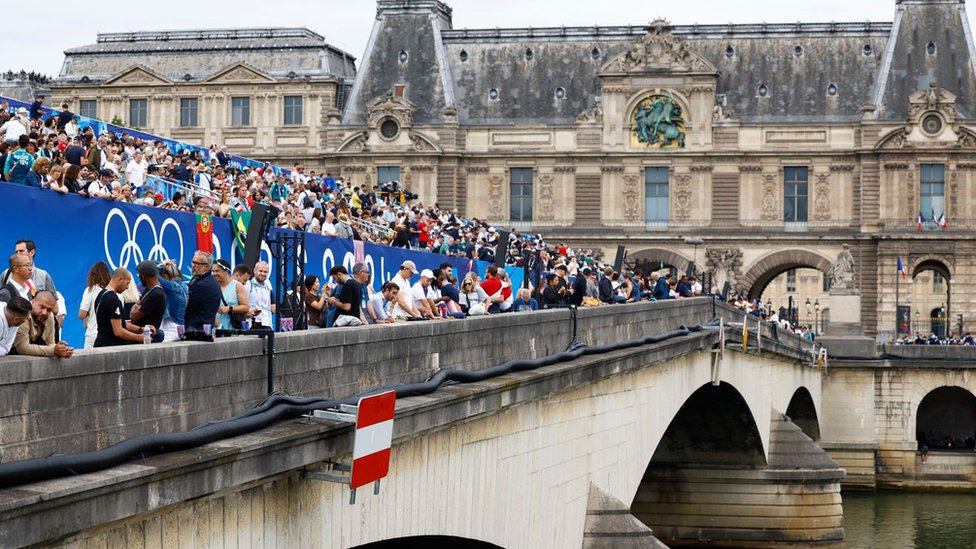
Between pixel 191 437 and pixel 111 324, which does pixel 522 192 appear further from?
pixel 191 437

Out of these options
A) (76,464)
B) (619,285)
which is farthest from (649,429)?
(76,464)

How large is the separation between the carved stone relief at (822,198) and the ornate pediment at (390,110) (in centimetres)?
2141

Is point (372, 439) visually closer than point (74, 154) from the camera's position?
Yes

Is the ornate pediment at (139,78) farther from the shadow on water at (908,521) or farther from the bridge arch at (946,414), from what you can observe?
the shadow on water at (908,521)

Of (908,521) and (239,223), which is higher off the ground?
(239,223)

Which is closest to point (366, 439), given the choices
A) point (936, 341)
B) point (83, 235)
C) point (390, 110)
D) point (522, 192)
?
point (83, 235)

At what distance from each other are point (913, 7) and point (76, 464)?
267ft

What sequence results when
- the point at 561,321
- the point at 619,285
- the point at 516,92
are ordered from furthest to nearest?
the point at 516,92 → the point at 619,285 → the point at 561,321

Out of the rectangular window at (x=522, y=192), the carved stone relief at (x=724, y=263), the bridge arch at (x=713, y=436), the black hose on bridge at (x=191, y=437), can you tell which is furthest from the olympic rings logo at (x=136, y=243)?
the rectangular window at (x=522, y=192)

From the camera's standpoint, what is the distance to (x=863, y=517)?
193ft

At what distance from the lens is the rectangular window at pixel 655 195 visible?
84000 millimetres

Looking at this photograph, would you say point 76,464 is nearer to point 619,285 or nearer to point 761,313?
point 619,285

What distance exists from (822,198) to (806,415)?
18553mm

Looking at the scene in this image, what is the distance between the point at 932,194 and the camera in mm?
81250
